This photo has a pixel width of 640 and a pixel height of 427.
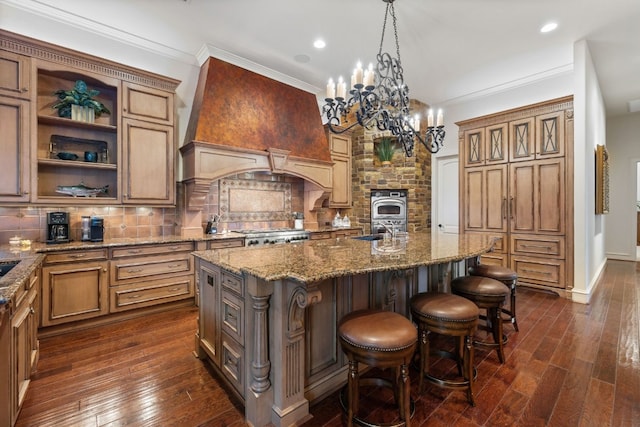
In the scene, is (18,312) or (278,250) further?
(278,250)

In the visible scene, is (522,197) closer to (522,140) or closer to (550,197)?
(550,197)

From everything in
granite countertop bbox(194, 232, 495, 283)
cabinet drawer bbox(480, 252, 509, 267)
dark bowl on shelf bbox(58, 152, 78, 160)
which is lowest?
cabinet drawer bbox(480, 252, 509, 267)

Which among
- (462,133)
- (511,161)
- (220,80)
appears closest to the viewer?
(220,80)

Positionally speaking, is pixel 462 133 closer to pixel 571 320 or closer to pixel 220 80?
pixel 571 320

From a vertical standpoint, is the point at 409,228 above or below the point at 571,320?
above

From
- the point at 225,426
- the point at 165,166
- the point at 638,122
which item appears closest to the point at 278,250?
the point at 225,426

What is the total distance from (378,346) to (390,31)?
11.5 feet

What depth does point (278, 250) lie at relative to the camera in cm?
221

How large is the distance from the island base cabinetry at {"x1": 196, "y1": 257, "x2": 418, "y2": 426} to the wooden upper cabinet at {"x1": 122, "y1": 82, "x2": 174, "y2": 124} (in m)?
2.24

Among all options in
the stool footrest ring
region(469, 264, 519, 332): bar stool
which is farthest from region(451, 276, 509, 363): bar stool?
the stool footrest ring

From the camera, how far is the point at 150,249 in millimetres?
3236

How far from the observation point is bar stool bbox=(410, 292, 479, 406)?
5.66ft

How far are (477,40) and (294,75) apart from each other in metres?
2.58

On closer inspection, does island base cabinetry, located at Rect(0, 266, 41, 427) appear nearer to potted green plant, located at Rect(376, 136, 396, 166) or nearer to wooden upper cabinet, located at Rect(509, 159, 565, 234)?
potted green plant, located at Rect(376, 136, 396, 166)
